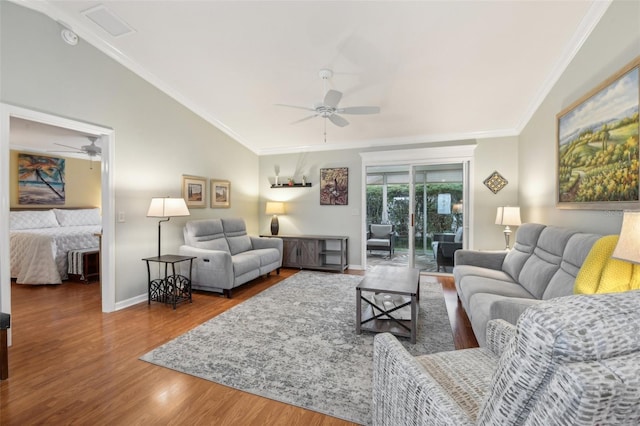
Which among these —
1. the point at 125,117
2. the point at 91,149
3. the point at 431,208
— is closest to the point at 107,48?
the point at 125,117

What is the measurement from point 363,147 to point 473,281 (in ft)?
11.0

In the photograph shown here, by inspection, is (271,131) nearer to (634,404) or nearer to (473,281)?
(473,281)

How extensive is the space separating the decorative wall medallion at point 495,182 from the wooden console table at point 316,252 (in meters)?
2.59

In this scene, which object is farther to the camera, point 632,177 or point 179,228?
point 179,228

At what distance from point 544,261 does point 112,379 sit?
3.68 meters

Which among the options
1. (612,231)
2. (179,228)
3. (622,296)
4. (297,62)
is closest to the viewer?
(622,296)

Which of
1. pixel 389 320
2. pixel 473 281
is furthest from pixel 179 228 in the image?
pixel 473 281

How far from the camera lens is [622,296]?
592 millimetres

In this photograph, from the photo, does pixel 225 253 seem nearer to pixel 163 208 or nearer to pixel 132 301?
pixel 163 208

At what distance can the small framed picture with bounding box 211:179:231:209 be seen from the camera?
509cm

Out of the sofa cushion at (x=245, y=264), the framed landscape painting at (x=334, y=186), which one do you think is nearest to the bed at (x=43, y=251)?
the sofa cushion at (x=245, y=264)

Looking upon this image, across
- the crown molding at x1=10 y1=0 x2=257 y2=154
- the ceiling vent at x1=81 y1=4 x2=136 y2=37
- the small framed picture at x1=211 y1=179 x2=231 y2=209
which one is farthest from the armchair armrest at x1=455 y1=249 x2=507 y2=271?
the ceiling vent at x1=81 y1=4 x2=136 y2=37

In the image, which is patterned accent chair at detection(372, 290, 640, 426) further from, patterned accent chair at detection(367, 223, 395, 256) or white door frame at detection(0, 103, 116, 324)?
patterned accent chair at detection(367, 223, 395, 256)

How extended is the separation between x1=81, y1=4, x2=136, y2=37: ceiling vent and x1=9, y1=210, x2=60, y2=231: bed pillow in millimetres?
4101
